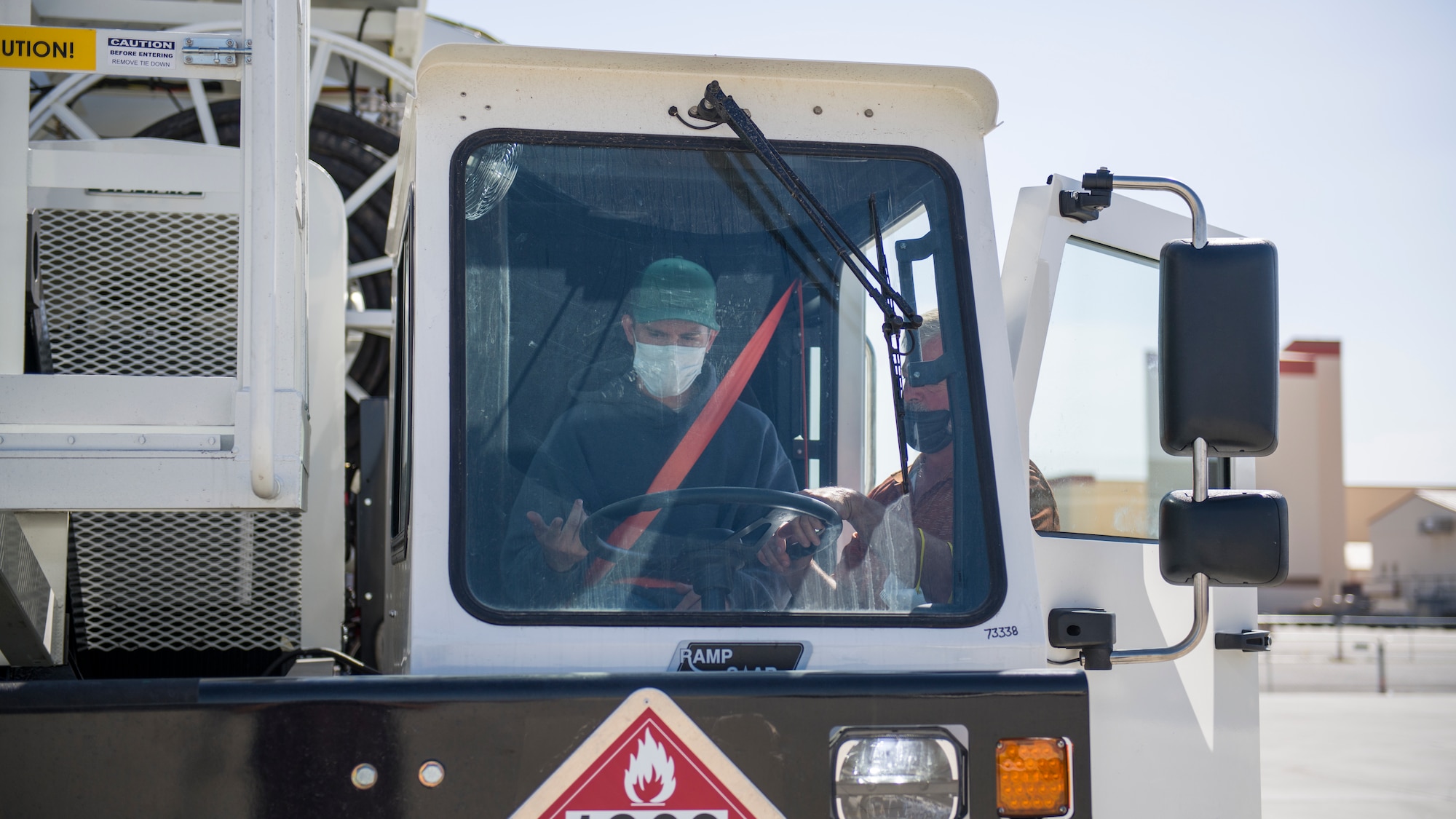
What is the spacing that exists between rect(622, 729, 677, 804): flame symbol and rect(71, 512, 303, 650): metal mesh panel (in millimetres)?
1389

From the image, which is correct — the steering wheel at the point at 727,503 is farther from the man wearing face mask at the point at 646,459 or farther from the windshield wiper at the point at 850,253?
the windshield wiper at the point at 850,253

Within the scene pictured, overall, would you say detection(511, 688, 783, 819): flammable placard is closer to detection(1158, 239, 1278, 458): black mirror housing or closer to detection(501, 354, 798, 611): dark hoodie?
detection(501, 354, 798, 611): dark hoodie

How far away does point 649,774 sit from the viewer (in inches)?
67.5

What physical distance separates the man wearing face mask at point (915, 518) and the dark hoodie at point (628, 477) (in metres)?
0.08

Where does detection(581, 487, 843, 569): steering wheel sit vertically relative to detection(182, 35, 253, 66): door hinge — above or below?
below

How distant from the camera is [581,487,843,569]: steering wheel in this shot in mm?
2016

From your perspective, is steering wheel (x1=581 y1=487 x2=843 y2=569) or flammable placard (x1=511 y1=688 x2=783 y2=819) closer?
flammable placard (x1=511 y1=688 x2=783 y2=819)

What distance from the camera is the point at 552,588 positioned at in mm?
1984

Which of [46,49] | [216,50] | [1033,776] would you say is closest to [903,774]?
[1033,776]

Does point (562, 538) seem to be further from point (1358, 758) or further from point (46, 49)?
point (1358, 758)

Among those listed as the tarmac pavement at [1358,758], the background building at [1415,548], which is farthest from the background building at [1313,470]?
the tarmac pavement at [1358,758]

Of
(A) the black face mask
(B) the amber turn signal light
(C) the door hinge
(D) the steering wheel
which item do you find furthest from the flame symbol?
(C) the door hinge

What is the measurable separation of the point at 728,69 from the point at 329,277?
1264 millimetres

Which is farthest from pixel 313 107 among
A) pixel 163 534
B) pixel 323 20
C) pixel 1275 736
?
pixel 1275 736
